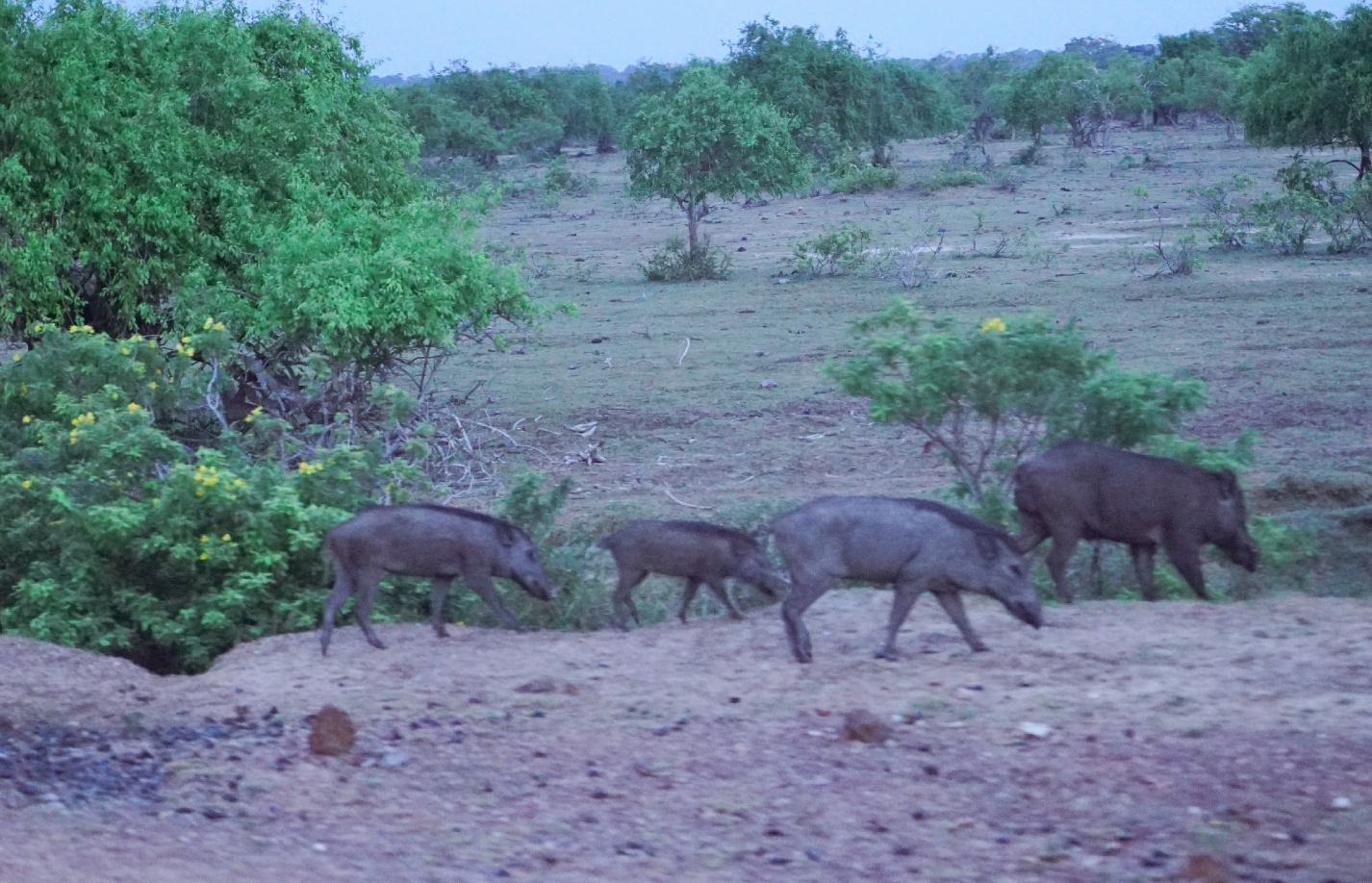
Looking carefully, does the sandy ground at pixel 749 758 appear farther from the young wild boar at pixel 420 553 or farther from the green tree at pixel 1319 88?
the green tree at pixel 1319 88

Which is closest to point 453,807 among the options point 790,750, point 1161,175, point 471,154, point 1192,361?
point 790,750

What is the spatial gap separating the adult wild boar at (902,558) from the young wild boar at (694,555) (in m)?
1.11

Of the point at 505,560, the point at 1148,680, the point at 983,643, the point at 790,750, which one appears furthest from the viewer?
the point at 505,560

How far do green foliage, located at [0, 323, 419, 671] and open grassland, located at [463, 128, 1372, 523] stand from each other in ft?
11.1

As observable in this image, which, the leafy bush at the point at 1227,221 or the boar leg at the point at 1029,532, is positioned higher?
the leafy bush at the point at 1227,221

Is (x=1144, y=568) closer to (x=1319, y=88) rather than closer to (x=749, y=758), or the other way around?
(x=749, y=758)

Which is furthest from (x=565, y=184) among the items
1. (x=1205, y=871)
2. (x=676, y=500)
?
(x=1205, y=871)

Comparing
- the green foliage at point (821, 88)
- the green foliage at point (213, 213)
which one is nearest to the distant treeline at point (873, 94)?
the green foliage at point (821, 88)

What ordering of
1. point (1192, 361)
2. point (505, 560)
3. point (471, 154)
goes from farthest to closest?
point (471, 154), point (1192, 361), point (505, 560)

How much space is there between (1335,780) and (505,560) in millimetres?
4782

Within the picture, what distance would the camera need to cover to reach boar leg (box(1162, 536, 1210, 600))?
8.89 metres

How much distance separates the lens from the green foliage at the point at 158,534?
28.9 feet

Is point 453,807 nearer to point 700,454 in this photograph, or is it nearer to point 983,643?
point 983,643

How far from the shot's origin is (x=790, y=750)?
20.0 ft
